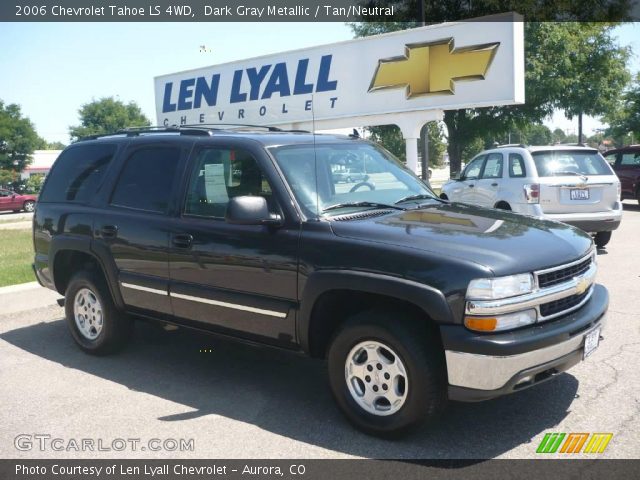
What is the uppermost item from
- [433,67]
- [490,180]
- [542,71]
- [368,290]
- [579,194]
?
[542,71]

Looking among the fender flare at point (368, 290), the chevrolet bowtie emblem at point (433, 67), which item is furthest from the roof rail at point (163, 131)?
A: the chevrolet bowtie emblem at point (433, 67)

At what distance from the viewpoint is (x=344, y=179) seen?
4.55 m

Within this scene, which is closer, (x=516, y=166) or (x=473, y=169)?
(x=516, y=166)

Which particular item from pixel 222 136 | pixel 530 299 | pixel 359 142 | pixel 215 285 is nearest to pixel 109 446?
pixel 215 285

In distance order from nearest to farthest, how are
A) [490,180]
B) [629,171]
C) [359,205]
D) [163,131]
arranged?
[359,205], [163,131], [490,180], [629,171]

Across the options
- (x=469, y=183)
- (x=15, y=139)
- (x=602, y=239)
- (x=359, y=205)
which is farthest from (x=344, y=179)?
(x=15, y=139)

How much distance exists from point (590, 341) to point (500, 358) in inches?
33.2

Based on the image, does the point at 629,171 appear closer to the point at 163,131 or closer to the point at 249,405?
the point at 163,131

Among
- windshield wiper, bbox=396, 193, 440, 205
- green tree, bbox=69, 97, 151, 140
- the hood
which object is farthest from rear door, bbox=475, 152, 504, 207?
green tree, bbox=69, 97, 151, 140

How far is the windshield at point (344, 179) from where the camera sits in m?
4.29

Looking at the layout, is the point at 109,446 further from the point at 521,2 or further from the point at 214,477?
the point at 521,2

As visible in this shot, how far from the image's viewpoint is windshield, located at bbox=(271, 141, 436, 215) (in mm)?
4289

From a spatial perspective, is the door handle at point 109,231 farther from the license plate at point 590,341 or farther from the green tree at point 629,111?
the green tree at point 629,111

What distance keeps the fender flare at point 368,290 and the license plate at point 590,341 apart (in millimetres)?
966
